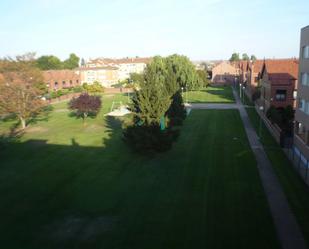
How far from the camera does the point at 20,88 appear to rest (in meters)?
34.3

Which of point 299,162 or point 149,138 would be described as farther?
point 149,138

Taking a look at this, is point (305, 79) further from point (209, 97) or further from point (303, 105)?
point (209, 97)

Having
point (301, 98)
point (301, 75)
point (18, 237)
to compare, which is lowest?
point (18, 237)

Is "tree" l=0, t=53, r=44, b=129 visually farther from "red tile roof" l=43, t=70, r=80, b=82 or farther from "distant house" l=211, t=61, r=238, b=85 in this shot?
"distant house" l=211, t=61, r=238, b=85

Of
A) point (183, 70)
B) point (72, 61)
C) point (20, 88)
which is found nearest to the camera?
point (20, 88)

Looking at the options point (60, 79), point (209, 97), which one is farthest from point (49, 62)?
point (209, 97)

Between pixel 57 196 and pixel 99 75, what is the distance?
91004 mm

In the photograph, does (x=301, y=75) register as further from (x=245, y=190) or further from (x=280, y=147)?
(x=245, y=190)

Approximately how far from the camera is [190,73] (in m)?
63.9

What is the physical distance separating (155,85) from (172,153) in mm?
5625

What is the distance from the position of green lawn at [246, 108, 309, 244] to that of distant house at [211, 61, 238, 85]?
8110cm

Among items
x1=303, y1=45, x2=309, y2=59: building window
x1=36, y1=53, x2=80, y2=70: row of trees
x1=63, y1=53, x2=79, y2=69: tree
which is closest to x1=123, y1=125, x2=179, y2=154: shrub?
x1=303, y1=45, x2=309, y2=59: building window

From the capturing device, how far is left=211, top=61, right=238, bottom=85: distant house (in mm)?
104312

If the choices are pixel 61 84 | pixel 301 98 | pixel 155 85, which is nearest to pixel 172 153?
pixel 155 85
